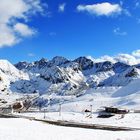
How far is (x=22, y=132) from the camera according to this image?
36906 mm

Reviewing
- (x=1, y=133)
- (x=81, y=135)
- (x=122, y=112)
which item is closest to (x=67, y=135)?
(x=81, y=135)

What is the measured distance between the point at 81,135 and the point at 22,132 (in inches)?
238

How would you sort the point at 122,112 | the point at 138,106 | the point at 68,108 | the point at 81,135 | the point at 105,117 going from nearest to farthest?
1. the point at 81,135
2. the point at 105,117
3. the point at 122,112
4. the point at 138,106
5. the point at 68,108

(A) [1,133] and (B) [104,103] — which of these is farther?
(B) [104,103]

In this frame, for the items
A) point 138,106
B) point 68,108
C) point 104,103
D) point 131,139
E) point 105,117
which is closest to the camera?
point 131,139

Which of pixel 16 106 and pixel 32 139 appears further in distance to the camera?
pixel 16 106

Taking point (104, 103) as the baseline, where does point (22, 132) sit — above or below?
below

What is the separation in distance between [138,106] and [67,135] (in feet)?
316

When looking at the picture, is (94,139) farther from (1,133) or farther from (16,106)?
(16,106)

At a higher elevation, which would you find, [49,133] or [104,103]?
[104,103]

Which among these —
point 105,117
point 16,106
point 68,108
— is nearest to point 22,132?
point 105,117

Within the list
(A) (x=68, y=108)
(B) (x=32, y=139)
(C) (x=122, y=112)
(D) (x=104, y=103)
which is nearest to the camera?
(B) (x=32, y=139)

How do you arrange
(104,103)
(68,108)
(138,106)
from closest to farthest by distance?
(138,106), (68,108), (104,103)

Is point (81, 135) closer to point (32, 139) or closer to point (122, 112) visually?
point (32, 139)
